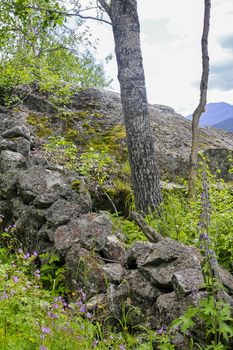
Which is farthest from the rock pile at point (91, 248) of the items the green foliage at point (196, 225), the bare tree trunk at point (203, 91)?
A: the bare tree trunk at point (203, 91)

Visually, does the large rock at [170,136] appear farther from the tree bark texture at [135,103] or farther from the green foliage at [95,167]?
the tree bark texture at [135,103]

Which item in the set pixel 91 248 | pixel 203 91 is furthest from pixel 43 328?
pixel 203 91

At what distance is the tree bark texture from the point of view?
7.99 meters

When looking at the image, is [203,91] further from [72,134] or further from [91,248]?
[91,248]

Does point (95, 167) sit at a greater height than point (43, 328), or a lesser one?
greater

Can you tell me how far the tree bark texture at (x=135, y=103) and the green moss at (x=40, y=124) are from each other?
331 cm

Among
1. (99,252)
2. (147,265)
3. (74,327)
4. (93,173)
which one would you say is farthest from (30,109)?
(74,327)

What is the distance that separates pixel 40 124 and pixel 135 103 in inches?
152

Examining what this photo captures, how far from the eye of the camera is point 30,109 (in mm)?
11984

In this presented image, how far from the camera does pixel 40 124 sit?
10961 millimetres

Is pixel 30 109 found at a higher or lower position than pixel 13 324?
higher

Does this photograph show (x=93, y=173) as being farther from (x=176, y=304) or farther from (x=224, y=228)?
(x=176, y=304)

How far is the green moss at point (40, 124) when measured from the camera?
1067 centimetres

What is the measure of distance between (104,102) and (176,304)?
10.1 metres
